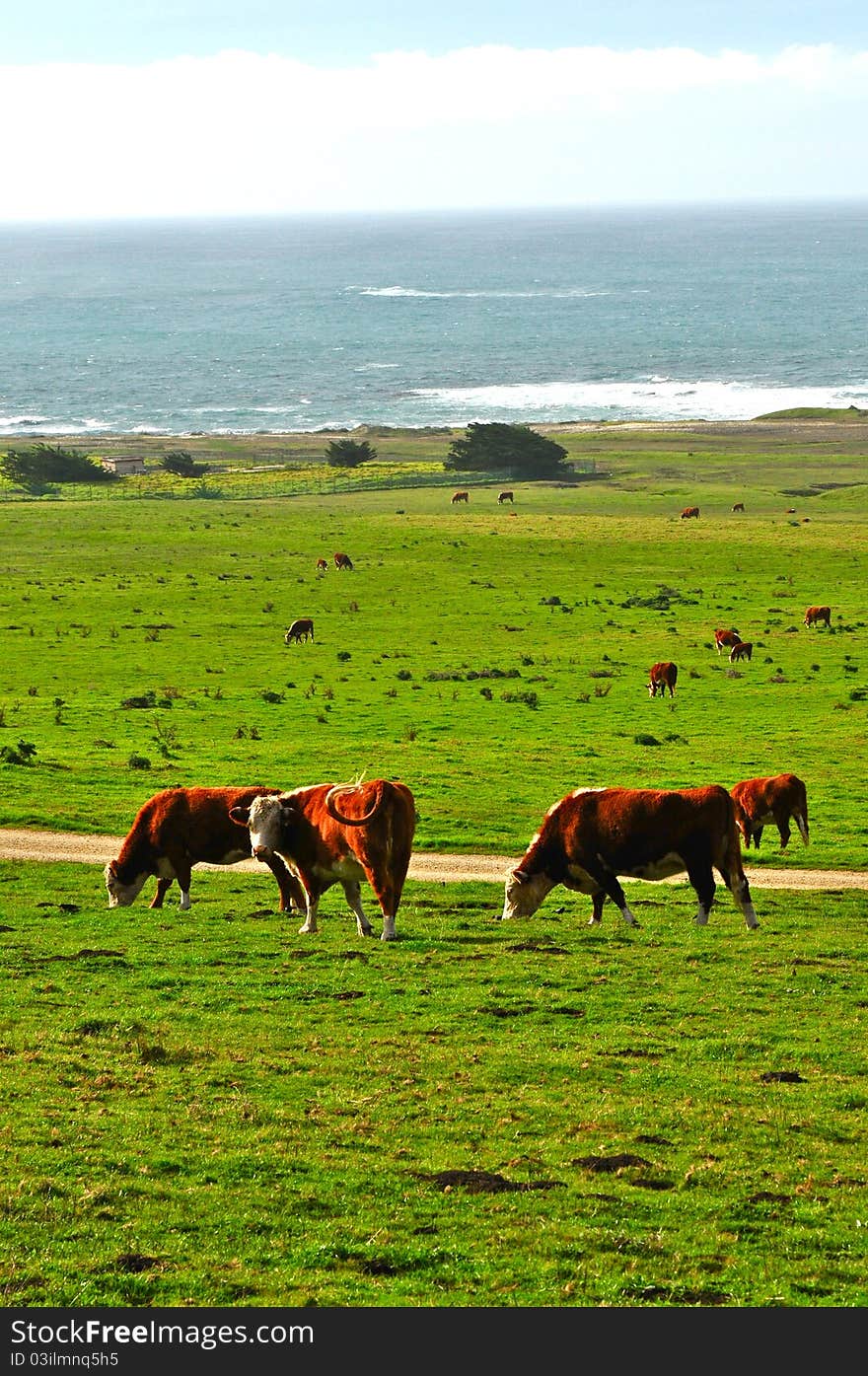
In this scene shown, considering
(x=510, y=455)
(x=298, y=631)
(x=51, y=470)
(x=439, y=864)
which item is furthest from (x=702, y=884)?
(x=510, y=455)

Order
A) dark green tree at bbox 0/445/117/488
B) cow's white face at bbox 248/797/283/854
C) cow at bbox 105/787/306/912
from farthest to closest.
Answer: dark green tree at bbox 0/445/117/488 → cow at bbox 105/787/306/912 → cow's white face at bbox 248/797/283/854

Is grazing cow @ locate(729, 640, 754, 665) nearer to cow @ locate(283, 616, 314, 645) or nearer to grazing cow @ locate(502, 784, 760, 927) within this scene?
cow @ locate(283, 616, 314, 645)

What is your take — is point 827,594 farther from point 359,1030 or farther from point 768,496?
point 359,1030

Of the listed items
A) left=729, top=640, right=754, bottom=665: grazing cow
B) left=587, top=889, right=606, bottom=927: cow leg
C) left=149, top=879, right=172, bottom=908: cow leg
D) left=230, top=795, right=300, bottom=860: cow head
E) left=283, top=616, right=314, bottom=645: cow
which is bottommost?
left=283, top=616, right=314, bottom=645: cow

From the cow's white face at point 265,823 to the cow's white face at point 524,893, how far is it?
3.83 m

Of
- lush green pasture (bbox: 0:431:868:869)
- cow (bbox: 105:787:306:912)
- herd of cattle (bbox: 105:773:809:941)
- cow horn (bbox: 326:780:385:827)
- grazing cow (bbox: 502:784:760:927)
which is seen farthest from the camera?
lush green pasture (bbox: 0:431:868:869)

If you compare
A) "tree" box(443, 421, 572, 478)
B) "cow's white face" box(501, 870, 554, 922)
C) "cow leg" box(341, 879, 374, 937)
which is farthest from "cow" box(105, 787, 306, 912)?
"tree" box(443, 421, 572, 478)

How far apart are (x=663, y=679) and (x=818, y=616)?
15776 millimetres

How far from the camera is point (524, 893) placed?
77.5 feet

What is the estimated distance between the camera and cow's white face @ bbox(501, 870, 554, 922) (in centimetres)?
2339

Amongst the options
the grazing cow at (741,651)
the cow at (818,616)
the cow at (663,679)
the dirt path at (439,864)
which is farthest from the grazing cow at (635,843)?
the cow at (818,616)

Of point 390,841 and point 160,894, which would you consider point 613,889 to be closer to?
point 390,841

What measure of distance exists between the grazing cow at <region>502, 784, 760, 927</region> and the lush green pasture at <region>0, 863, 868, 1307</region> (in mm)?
775

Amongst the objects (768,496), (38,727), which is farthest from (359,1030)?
(768,496)
